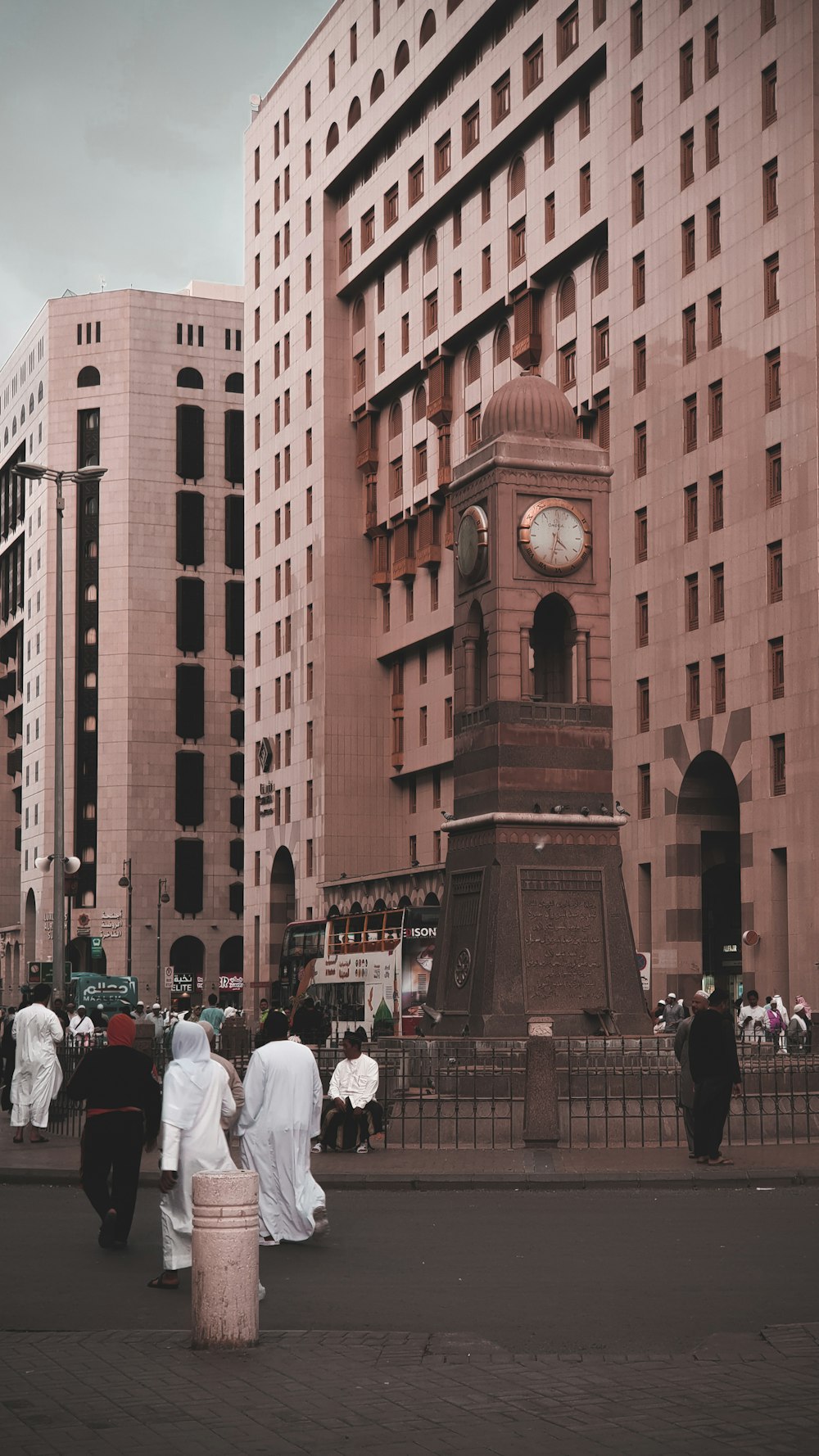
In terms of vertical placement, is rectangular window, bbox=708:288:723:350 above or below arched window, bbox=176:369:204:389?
below

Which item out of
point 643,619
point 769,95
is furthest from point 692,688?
point 769,95

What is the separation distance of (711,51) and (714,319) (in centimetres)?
703

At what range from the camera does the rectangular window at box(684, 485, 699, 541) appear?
50500 mm

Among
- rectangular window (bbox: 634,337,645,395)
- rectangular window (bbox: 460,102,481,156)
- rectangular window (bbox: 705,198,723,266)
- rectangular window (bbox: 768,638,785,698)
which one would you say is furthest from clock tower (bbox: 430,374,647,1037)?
rectangular window (bbox: 460,102,481,156)

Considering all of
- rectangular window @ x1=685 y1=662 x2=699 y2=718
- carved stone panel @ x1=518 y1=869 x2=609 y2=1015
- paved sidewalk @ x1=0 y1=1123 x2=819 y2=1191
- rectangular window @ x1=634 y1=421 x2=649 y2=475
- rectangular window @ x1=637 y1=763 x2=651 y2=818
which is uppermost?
rectangular window @ x1=634 y1=421 x2=649 y2=475

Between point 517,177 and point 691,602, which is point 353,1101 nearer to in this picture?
point 691,602

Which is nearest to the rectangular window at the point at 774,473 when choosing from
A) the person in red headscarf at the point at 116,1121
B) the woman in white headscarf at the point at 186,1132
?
the person in red headscarf at the point at 116,1121

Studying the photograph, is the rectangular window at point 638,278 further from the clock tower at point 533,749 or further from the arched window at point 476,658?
the arched window at point 476,658

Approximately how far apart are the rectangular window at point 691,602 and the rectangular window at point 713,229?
27.6 ft

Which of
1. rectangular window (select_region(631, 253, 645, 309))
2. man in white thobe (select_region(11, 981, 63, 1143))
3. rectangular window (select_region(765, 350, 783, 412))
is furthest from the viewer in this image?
rectangular window (select_region(631, 253, 645, 309))

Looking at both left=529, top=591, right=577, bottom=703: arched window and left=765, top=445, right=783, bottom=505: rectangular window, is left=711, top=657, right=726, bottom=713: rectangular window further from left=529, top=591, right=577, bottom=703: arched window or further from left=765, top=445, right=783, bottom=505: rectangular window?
left=529, top=591, right=577, bottom=703: arched window

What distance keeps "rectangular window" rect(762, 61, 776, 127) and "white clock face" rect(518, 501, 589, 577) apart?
950 inches

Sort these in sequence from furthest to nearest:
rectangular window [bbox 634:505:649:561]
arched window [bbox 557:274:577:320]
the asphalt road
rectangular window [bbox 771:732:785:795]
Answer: arched window [bbox 557:274:577:320] → rectangular window [bbox 634:505:649:561] → rectangular window [bbox 771:732:785:795] → the asphalt road

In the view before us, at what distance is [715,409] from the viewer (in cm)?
4981
